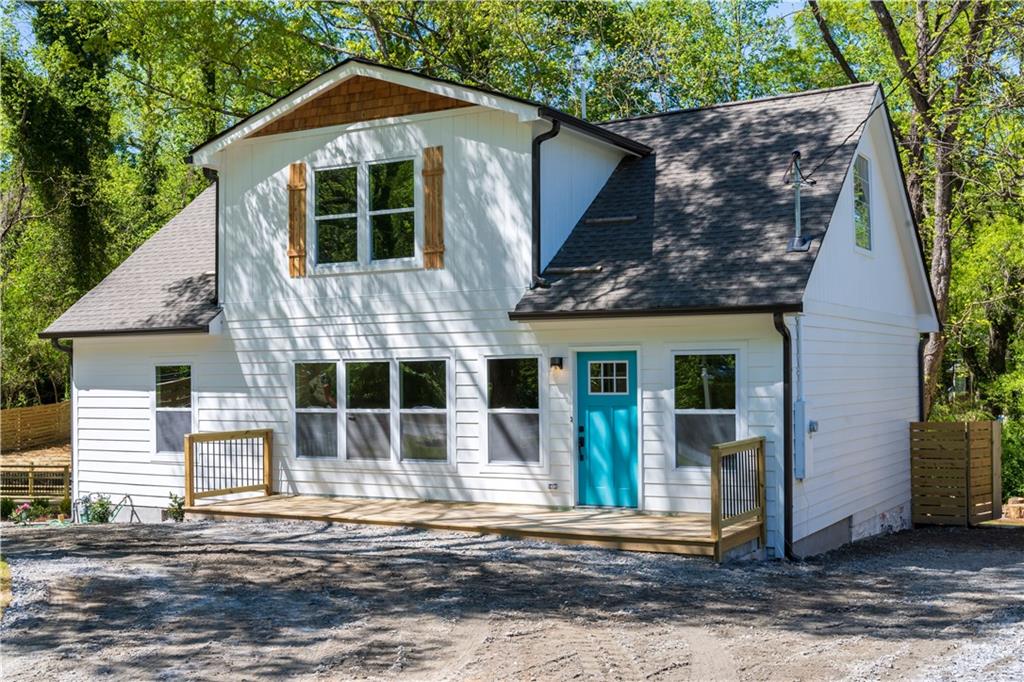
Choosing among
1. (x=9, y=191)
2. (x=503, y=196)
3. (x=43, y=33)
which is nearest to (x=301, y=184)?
(x=503, y=196)

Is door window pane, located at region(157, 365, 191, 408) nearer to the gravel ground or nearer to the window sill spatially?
the window sill

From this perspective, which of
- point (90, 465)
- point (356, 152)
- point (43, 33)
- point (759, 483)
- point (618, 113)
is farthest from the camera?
point (43, 33)

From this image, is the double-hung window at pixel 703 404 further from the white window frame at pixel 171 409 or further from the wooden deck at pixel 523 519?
the white window frame at pixel 171 409

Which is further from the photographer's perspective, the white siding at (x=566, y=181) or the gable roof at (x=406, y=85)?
the white siding at (x=566, y=181)

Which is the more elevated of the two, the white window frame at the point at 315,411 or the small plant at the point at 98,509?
the white window frame at the point at 315,411

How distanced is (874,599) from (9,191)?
26.8 metres

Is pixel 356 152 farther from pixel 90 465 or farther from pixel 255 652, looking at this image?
pixel 255 652

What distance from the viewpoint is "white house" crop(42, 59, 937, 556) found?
12633mm

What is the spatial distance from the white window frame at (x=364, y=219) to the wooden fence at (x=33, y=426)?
72.4 ft

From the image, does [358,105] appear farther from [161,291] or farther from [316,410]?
[161,291]

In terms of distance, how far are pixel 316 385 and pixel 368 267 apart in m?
1.91

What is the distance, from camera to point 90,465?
17594 mm

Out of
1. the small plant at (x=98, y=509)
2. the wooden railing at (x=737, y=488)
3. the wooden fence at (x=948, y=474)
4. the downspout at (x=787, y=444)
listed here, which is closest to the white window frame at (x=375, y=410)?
the small plant at (x=98, y=509)

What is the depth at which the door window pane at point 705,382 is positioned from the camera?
1248 centimetres
